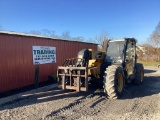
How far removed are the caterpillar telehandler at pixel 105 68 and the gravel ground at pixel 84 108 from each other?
0.51m

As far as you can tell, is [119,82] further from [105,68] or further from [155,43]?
[155,43]

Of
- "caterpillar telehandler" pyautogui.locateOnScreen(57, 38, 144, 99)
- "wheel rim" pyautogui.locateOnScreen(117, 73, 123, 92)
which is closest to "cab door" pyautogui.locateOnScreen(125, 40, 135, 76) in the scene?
"caterpillar telehandler" pyautogui.locateOnScreen(57, 38, 144, 99)

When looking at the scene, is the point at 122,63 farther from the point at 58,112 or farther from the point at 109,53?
the point at 58,112

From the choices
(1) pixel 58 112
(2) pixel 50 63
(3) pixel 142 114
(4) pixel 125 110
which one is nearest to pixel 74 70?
(1) pixel 58 112

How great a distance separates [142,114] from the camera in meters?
5.84

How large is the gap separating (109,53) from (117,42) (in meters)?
0.66

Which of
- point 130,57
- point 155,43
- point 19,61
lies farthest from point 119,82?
point 155,43

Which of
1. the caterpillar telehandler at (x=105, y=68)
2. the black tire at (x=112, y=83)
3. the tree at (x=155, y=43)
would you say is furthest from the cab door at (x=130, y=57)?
the tree at (x=155, y=43)

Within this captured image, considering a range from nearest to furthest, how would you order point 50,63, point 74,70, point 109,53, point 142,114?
point 142,114 → point 74,70 → point 109,53 → point 50,63

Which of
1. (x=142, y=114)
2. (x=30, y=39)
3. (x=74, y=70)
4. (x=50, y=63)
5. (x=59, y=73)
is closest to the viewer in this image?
(x=142, y=114)

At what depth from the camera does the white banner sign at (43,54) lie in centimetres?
1140

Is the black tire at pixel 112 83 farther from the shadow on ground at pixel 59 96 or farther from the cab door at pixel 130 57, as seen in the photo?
the cab door at pixel 130 57

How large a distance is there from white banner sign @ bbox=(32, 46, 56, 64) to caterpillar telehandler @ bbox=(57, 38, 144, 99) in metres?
3.53

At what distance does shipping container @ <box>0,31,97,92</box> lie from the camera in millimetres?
9508
